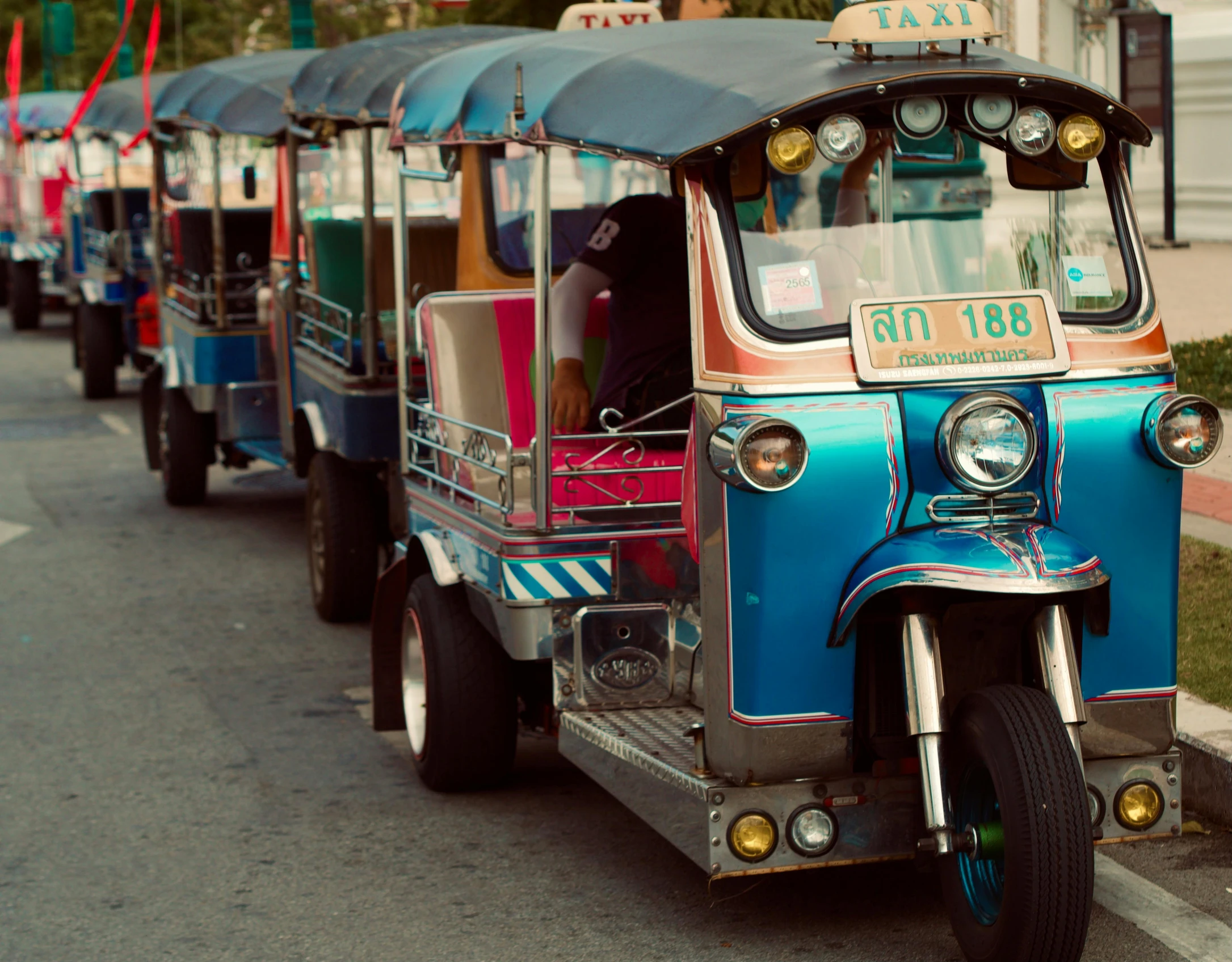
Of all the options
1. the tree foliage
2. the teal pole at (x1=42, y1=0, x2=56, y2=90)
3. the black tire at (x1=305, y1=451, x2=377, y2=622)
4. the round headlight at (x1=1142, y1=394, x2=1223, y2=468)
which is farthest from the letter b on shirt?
the teal pole at (x1=42, y1=0, x2=56, y2=90)

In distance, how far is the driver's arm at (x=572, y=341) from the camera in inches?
225

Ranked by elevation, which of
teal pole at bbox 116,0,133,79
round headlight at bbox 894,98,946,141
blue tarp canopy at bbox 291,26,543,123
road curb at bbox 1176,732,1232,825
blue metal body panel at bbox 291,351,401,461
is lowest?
road curb at bbox 1176,732,1232,825

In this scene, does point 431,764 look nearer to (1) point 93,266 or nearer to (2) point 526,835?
(2) point 526,835

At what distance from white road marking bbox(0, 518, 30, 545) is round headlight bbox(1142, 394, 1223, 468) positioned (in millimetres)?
7370

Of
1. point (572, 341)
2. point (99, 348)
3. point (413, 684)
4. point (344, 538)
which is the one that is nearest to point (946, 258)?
point (572, 341)

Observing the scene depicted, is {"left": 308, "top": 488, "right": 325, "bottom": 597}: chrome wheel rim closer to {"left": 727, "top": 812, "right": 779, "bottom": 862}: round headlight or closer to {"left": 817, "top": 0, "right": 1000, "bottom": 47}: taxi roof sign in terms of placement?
{"left": 727, "top": 812, "right": 779, "bottom": 862}: round headlight

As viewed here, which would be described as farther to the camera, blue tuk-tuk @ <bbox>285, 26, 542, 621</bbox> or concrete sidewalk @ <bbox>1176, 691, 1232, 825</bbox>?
blue tuk-tuk @ <bbox>285, 26, 542, 621</bbox>

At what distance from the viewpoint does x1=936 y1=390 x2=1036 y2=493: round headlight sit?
13.4 ft

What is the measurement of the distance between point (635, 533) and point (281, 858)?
137 cm

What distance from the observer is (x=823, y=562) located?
4090 millimetres

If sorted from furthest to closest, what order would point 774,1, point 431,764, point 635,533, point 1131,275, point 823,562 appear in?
point 774,1 → point 431,764 → point 635,533 → point 1131,275 → point 823,562

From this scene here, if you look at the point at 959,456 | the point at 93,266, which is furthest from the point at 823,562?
the point at 93,266

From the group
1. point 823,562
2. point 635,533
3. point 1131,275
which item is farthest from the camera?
point 635,533

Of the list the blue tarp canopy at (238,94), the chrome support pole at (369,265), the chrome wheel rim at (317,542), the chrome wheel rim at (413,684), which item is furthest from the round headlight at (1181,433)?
the blue tarp canopy at (238,94)
